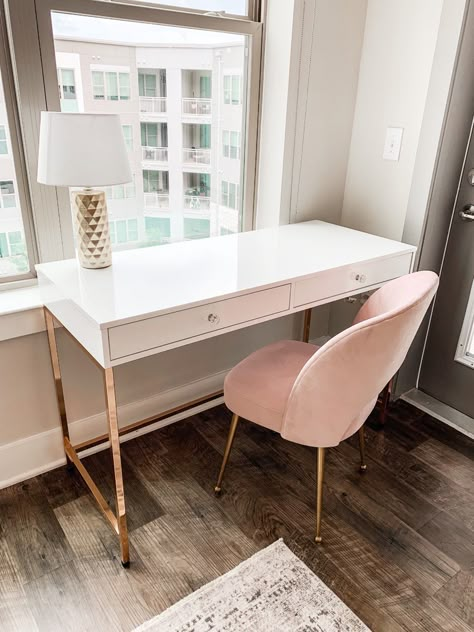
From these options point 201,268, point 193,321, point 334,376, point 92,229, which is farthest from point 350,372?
point 92,229

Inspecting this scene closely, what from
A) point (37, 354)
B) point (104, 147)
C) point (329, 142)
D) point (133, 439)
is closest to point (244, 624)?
point (133, 439)

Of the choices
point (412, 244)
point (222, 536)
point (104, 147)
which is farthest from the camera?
point (412, 244)

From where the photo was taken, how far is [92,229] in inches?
56.0

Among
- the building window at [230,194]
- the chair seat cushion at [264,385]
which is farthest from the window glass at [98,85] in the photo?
the chair seat cushion at [264,385]

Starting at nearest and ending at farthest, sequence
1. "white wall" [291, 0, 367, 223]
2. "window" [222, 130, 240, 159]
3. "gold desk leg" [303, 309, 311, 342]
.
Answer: "white wall" [291, 0, 367, 223] → "window" [222, 130, 240, 159] → "gold desk leg" [303, 309, 311, 342]

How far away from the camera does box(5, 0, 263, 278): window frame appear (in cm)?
141

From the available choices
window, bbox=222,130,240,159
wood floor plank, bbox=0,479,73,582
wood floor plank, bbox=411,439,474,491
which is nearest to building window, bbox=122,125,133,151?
window, bbox=222,130,240,159

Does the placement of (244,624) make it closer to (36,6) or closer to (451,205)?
(451,205)

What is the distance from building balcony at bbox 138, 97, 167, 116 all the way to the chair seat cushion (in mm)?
927

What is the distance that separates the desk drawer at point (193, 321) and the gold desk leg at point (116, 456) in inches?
3.5

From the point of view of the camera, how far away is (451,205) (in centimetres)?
197

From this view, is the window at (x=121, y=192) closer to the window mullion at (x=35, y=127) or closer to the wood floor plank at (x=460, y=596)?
the window mullion at (x=35, y=127)

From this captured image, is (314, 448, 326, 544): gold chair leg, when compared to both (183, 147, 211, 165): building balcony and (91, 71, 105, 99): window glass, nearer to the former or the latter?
(183, 147, 211, 165): building balcony

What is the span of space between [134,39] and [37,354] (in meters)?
1.09
